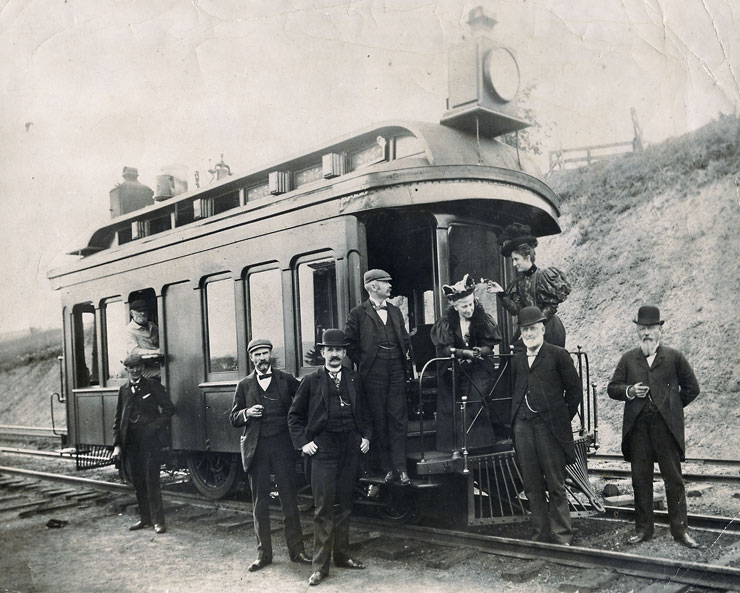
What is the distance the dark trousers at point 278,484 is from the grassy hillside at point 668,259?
6045 mm

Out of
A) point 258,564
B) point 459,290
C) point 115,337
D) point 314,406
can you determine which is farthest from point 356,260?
point 115,337

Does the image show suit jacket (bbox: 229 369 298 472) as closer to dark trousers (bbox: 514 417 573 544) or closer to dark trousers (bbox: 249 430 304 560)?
dark trousers (bbox: 249 430 304 560)

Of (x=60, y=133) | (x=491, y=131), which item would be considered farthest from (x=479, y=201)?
(x=60, y=133)

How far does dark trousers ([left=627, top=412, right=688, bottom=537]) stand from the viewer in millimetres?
5074

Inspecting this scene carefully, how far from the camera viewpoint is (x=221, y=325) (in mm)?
7078

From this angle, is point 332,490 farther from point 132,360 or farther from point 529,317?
point 132,360

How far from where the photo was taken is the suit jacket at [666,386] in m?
5.13

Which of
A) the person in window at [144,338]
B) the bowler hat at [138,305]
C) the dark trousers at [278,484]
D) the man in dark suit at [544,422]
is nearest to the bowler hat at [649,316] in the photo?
the man in dark suit at [544,422]

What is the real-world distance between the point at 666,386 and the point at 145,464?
476 centimetres

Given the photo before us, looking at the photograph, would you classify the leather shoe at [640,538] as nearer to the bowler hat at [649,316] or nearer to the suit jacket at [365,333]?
the bowler hat at [649,316]

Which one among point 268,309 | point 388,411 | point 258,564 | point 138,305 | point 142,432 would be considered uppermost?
point 138,305

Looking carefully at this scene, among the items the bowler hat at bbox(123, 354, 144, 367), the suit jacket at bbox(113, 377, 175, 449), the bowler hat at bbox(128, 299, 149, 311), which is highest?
the bowler hat at bbox(128, 299, 149, 311)

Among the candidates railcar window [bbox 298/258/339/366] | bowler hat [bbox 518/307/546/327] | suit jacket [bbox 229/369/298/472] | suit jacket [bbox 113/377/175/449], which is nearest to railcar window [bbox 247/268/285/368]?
railcar window [bbox 298/258/339/366]

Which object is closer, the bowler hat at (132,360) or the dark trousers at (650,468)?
the dark trousers at (650,468)
